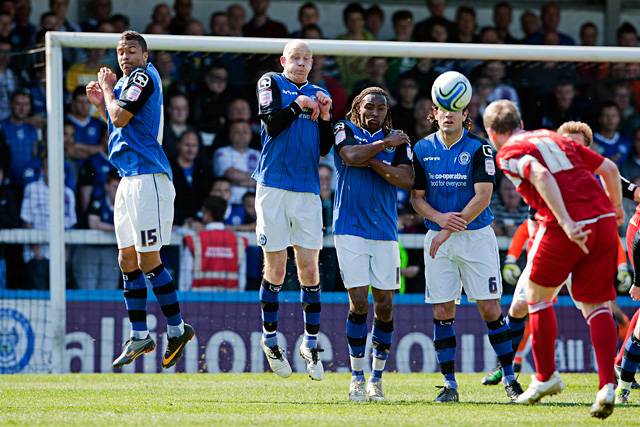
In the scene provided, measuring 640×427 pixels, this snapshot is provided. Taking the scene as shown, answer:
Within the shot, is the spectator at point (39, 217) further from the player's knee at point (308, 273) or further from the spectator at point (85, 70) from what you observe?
the player's knee at point (308, 273)

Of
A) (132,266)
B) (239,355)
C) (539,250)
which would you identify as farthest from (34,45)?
(539,250)

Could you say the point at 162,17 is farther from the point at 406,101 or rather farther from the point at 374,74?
the point at 406,101

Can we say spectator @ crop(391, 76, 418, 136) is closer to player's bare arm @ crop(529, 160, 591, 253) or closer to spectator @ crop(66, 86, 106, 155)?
spectator @ crop(66, 86, 106, 155)

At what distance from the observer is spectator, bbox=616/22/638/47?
19.5 m

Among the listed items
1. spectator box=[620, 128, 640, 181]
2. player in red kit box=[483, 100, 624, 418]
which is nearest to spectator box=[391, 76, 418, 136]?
spectator box=[620, 128, 640, 181]

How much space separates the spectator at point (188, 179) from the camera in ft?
51.1

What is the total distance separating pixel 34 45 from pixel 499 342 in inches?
364

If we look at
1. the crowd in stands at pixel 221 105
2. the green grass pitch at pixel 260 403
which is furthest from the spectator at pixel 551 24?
the green grass pitch at pixel 260 403

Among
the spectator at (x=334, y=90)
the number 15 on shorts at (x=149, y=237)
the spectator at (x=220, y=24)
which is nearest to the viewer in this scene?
the number 15 on shorts at (x=149, y=237)

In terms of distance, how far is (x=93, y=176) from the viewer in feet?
50.5

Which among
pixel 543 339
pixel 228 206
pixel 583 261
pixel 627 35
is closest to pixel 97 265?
pixel 228 206

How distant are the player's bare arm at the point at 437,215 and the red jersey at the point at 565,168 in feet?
5.29

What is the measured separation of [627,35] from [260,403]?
12.2 m

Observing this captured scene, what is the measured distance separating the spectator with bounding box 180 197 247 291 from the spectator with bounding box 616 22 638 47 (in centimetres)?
A: 829
